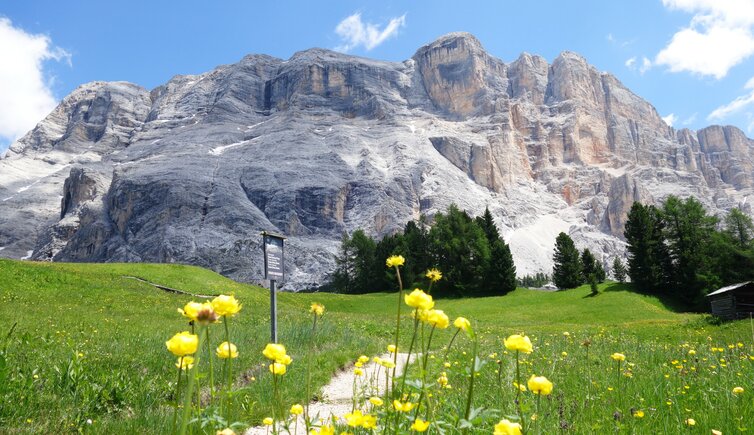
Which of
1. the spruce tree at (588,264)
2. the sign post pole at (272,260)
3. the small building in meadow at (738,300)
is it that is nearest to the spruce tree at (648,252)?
the spruce tree at (588,264)

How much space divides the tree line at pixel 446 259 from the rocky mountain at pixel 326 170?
30.4 m

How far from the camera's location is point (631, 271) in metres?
50.1

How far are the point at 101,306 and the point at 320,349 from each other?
1408 centimetres

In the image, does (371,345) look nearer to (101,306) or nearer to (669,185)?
(101,306)

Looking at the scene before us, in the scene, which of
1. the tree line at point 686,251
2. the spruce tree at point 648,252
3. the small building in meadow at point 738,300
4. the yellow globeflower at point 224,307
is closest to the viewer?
the yellow globeflower at point 224,307

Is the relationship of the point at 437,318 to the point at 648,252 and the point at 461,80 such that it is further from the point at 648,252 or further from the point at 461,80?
the point at 461,80

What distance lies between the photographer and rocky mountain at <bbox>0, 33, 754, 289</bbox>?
4567 inches

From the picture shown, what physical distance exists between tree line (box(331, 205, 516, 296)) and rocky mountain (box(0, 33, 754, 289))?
30432mm

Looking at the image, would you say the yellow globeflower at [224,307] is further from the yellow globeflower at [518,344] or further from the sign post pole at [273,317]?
the sign post pole at [273,317]

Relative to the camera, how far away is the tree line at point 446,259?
5856 centimetres

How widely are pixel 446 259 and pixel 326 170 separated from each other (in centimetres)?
7422

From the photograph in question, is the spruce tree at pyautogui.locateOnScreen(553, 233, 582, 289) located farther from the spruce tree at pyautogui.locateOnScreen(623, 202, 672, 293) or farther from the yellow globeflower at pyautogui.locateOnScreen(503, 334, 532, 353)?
the yellow globeflower at pyautogui.locateOnScreen(503, 334, 532, 353)

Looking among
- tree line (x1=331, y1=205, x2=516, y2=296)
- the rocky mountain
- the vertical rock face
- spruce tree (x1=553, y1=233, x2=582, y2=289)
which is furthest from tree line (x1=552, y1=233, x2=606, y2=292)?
the vertical rock face


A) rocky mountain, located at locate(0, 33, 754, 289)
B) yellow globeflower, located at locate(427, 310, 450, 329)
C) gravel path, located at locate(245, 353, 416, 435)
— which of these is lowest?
gravel path, located at locate(245, 353, 416, 435)
